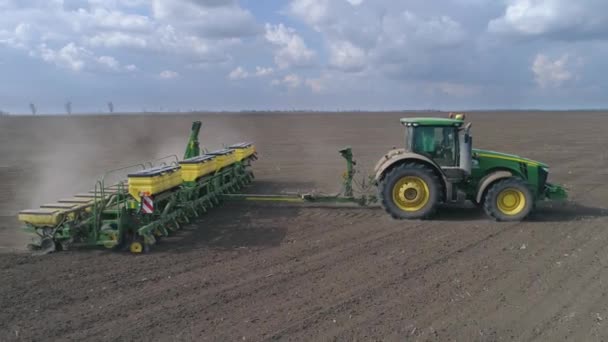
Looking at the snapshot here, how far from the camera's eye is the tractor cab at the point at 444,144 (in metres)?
10.1

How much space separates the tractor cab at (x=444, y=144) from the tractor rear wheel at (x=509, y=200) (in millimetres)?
690

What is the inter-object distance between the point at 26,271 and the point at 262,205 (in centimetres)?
579

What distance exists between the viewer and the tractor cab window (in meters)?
10.2

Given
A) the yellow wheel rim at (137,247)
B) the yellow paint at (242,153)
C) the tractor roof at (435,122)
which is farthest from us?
the yellow paint at (242,153)

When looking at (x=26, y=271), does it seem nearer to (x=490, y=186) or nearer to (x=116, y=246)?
(x=116, y=246)

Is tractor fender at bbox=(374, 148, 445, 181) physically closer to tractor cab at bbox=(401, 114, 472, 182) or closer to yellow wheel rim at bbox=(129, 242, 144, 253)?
tractor cab at bbox=(401, 114, 472, 182)

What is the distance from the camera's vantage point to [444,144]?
10.3 metres

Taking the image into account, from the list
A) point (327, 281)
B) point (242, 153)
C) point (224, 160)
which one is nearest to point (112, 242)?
point (327, 281)

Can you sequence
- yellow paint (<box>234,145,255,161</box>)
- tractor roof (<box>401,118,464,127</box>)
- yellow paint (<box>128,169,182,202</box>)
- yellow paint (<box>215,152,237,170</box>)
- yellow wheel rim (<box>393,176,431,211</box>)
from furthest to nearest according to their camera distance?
1. yellow paint (<box>234,145,255,161</box>)
2. yellow paint (<box>215,152,237,170</box>)
3. yellow wheel rim (<box>393,176,431,211</box>)
4. tractor roof (<box>401,118,464,127</box>)
5. yellow paint (<box>128,169,182,202</box>)

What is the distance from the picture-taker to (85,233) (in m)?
8.67

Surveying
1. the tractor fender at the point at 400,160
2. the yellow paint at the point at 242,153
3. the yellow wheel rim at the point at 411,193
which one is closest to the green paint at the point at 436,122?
the tractor fender at the point at 400,160

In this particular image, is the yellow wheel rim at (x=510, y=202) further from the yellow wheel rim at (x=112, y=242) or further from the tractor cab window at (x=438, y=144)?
the yellow wheel rim at (x=112, y=242)

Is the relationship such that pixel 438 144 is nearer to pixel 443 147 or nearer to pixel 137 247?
pixel 443 147

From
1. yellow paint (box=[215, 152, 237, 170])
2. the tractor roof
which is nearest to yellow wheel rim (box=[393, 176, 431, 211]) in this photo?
the tractor roof
